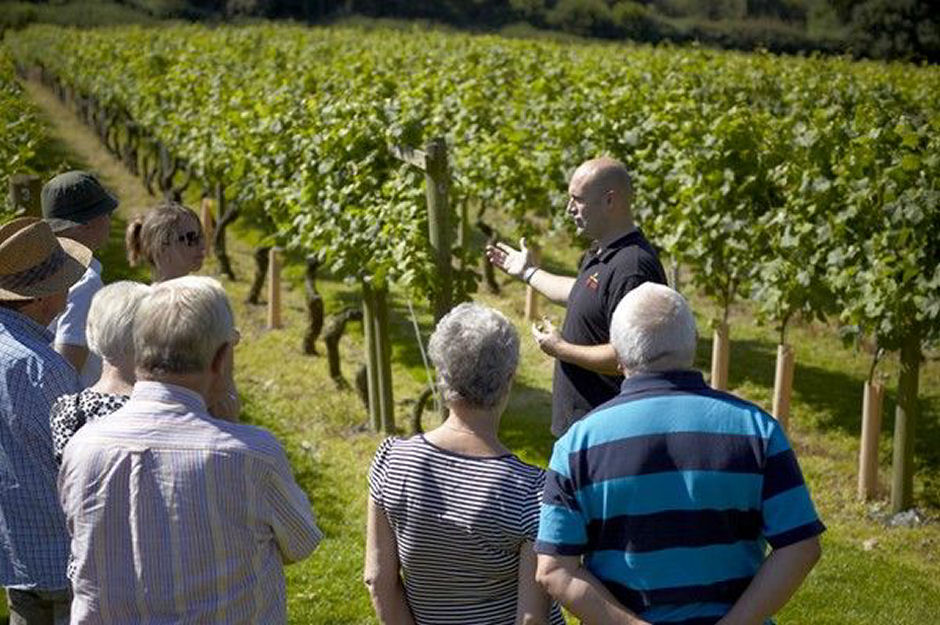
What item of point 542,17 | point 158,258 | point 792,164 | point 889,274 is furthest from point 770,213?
point 542,17

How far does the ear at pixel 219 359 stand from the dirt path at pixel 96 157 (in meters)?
11.8

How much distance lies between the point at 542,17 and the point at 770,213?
46.7m

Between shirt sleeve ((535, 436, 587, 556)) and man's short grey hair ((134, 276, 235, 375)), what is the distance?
857 millimetres

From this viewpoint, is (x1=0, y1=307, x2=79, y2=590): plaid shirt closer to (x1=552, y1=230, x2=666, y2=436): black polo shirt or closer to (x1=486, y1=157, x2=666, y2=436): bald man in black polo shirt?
(x1=486, y1=157, x2=666, y2=436): bald man in black polo shirt

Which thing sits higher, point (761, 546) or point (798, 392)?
point (761, 546)

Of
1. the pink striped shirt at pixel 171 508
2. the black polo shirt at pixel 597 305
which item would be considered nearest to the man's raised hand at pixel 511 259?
the black polo shirt at pixel 597 305

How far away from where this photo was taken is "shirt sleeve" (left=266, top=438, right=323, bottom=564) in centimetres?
321

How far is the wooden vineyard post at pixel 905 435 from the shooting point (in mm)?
8133

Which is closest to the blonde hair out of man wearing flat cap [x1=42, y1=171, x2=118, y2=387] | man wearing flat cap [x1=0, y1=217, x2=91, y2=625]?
man wearing flat cap [x1=42, y1=171, x2=118, y2=387]

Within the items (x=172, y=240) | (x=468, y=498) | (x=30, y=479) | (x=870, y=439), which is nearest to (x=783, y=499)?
(x=468, y=498)

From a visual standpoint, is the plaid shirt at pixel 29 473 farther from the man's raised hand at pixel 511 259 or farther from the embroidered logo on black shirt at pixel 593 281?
the man's raised hand at pixel 511 259

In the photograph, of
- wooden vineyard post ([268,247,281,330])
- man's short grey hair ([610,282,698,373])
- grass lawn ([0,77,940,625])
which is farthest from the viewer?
wooden vineyard post ([268,247,281,330])

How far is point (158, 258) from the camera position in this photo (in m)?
5.27

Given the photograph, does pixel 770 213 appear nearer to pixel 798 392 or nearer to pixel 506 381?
pixel 798 392
